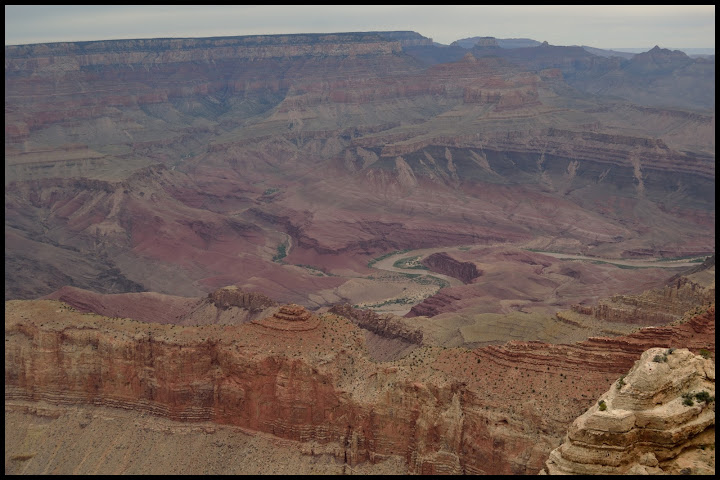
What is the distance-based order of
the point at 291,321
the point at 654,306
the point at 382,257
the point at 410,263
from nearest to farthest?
the point at 291,321, the point at 654,306, the point at 410,263, the point at 382,257

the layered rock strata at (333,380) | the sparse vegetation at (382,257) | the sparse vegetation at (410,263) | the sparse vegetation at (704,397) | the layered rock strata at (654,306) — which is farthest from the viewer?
the sparse vegetation at (382,257)

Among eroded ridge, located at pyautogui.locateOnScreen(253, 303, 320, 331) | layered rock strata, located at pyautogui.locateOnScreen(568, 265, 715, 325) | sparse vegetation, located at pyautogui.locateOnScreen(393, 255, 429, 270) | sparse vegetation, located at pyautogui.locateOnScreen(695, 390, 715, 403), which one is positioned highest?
sparse vegetation, located at pyautogui.locateOnScreen(695, 390, 715, 403)

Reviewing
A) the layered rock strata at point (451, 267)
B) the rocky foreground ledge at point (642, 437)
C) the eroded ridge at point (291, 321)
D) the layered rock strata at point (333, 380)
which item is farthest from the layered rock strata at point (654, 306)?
the layered rock strata at point (451, 267)

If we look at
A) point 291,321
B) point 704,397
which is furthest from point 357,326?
point 704,397

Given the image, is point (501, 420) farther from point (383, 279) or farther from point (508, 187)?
point (508, 187)

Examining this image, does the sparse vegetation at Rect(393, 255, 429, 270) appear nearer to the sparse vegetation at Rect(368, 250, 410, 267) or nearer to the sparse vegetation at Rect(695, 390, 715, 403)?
the sparse vegetation at Rect(368, 250, 410, 267)

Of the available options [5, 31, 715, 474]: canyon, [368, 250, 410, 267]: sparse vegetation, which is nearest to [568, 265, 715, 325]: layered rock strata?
[5, 31, 715, 474]: canyon

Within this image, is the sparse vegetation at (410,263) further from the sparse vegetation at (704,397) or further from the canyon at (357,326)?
the sparse vegetation at (704,397)

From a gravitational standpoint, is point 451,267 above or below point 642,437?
below

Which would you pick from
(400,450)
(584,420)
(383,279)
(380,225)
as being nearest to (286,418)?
(400,450)

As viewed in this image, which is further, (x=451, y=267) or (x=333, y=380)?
(x=451, y=267)

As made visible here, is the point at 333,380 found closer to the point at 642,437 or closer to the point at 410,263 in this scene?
the point at 642,437
